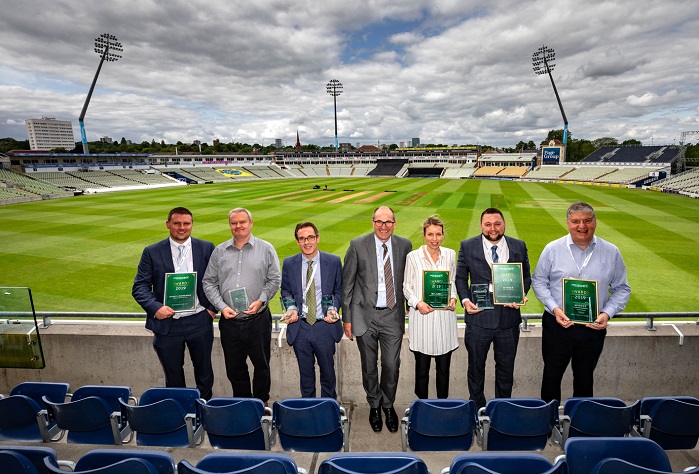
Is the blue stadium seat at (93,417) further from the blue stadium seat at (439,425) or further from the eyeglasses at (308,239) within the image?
the blue stadium seat at (439,425)

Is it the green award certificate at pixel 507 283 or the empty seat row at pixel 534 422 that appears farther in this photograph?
the green award certificate at pixel 507 283

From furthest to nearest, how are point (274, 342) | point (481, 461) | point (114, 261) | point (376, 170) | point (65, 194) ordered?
point (376, 170), point (65, 194), point (114, 261), point (274, 342), point (481, 461)

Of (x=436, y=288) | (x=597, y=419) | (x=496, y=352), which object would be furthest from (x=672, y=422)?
(x=436, y=288)

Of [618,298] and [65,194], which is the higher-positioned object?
[65,194]

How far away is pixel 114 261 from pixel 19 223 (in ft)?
52.0

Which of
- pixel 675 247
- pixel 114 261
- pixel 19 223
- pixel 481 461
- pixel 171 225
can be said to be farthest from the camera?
pixel 19 223

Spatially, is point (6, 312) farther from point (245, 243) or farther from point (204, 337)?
point (245, 243)

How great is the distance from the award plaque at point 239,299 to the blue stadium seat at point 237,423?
40.6 inches

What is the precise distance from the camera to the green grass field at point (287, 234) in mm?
11188

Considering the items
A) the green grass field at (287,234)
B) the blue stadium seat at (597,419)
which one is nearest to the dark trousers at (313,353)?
the blue stadium seat at (597,419)

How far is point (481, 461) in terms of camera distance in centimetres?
235

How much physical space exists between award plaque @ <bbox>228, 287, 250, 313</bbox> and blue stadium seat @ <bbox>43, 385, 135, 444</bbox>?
1.43 meters

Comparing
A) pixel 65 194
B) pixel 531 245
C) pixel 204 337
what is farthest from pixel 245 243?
pixel 65 194

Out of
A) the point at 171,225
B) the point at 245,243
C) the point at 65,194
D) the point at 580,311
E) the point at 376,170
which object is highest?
the point at 376,170
